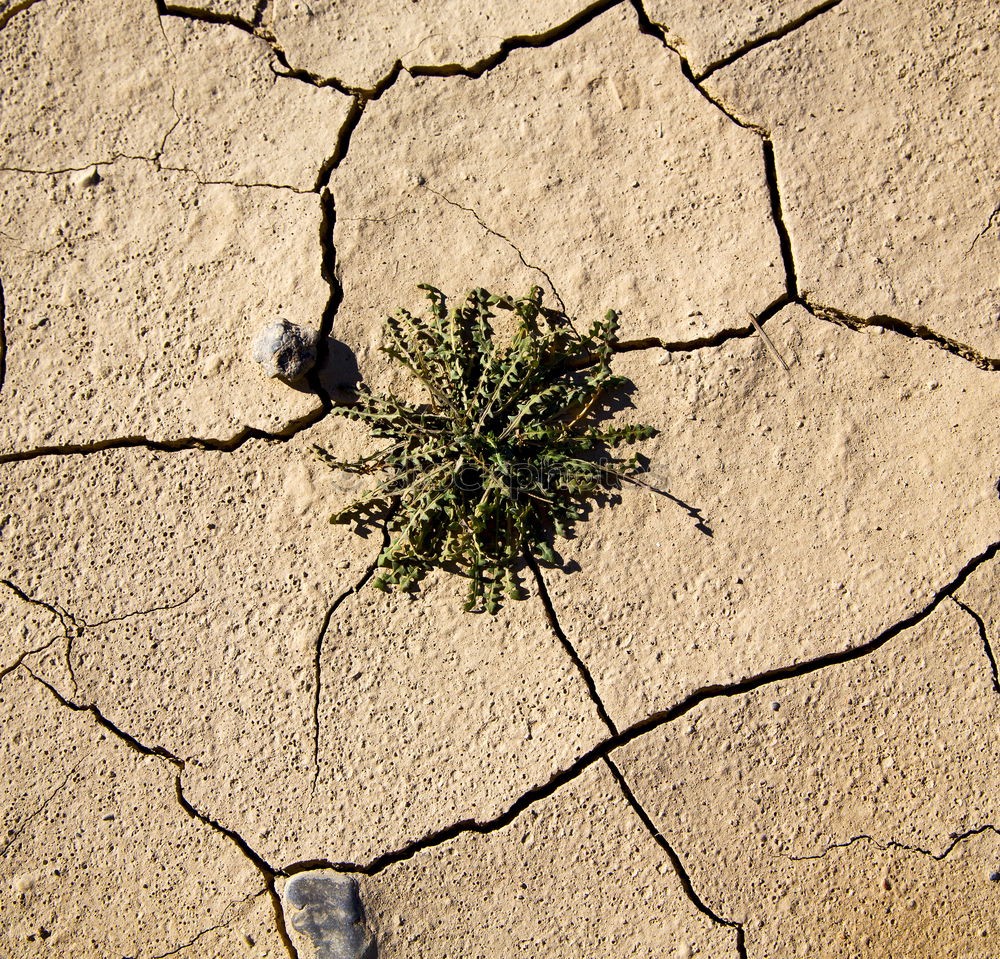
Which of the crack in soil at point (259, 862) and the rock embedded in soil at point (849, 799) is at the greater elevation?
the crack in soil at point (259, 862)

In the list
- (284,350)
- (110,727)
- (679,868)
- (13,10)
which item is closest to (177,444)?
(284,350)

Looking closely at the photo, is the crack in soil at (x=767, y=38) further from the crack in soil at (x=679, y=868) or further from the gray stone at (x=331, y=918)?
the gray stone at (x=331, y=918)

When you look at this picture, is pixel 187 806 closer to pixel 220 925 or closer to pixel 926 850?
pixel 220 925

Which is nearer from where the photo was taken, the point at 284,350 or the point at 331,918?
the point at 331,918

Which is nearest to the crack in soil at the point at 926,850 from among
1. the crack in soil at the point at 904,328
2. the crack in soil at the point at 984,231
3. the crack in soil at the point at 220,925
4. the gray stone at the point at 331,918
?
the gray stone at the point at 331,918

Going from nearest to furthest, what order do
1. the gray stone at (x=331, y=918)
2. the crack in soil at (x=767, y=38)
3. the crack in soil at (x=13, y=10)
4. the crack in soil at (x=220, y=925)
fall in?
the gray stone at (x=331, y=918) < the crack in soil at (x=220, y=925) < the crack in soil at (x=767, y=38) < the crack in soil at (x=13, y=10)

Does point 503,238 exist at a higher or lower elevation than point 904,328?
higher

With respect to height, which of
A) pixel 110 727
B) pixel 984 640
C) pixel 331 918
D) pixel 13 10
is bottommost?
pixel 331 918
